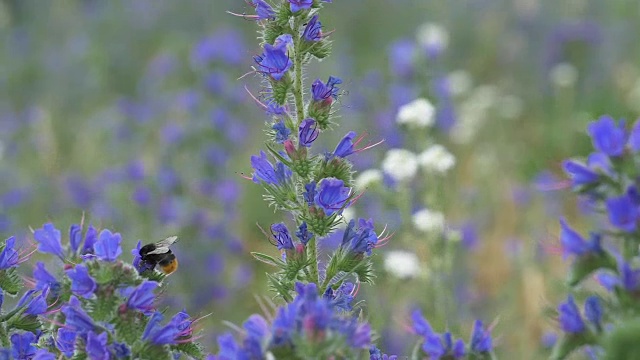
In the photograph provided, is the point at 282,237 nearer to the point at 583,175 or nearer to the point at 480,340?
the point at 480,340

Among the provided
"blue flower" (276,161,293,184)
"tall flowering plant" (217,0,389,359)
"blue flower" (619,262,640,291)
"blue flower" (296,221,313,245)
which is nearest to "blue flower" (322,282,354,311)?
"tall flowering plant" (217,0,389,359)

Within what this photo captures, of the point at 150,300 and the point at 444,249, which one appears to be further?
the point at 444,249

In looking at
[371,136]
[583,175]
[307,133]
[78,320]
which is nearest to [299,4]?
[307,133]

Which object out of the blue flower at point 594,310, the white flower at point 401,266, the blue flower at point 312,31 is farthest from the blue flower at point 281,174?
the white flower at point 401,266

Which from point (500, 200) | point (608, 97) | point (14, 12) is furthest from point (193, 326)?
point (14, 12)

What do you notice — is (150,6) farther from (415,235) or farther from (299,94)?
(299,94)

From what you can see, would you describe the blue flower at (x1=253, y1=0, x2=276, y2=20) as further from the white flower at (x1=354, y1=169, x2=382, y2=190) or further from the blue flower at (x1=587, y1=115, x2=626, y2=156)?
the white flower at (x1=354, y1=169, x2=382, y2=190)
